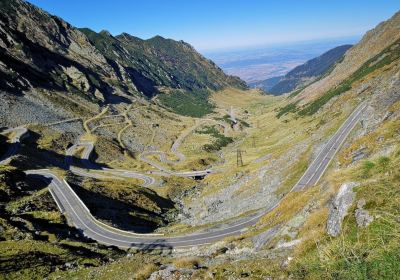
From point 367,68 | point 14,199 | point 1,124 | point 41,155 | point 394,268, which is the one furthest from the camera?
point 367,68

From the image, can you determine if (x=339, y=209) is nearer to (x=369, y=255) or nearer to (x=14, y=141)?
(x=369, y=255)

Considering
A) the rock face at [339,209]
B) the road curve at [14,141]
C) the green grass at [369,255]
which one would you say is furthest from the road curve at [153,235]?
the green grass at [369,255]

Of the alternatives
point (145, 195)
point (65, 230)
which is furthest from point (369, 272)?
point (145, 195)

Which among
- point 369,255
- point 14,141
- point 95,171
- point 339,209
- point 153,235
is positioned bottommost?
point 153,235

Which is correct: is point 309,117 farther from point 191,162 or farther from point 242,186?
point 242,186

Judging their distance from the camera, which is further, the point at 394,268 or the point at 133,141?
the point at 133,141

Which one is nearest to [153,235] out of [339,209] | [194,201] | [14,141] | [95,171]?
[194,201]
